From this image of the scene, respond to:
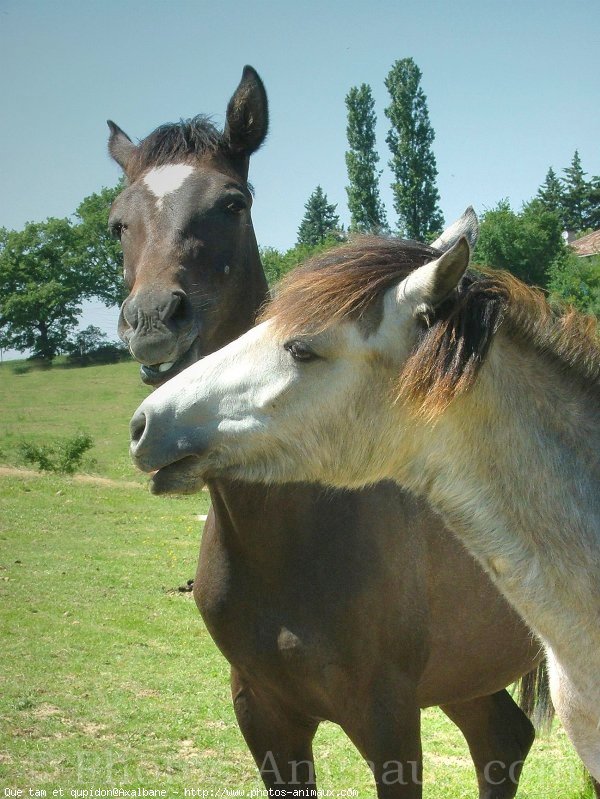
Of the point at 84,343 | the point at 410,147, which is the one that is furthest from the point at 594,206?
the point at 84,343

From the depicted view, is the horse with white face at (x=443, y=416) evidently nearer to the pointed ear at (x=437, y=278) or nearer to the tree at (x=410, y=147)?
the pointed ear at (x=437, y=278)

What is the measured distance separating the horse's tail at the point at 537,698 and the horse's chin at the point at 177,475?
289 centimetres

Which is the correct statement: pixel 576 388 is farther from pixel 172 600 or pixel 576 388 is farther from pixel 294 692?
pixel 172 600

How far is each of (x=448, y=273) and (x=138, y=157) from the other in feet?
6.97

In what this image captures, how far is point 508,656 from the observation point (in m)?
3.74

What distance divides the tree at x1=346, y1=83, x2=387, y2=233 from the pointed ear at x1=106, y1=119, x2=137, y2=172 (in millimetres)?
36355

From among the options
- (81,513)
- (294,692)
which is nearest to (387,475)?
(294,692)

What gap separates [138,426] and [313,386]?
1.95 ft

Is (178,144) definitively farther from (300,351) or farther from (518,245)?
(518,245)

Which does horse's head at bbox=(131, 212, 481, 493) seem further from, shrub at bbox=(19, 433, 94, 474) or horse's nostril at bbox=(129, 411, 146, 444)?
shrub at bbox=(19, 433, 94, 474)

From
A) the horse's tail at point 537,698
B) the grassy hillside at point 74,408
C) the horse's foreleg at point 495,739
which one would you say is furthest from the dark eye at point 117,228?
the grassy hillside at point 74,408

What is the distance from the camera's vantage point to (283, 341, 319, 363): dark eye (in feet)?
8.16

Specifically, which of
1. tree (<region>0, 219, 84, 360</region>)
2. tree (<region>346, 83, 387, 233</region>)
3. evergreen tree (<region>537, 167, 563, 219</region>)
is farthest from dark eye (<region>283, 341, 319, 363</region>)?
evergreen tree (<region>537, 167, 563, 219</region>)

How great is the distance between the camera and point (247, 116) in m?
3.83
